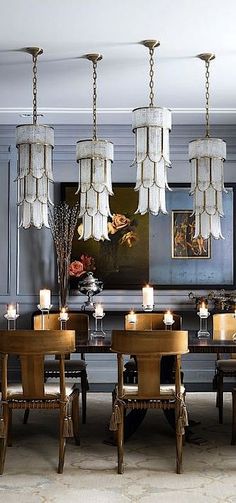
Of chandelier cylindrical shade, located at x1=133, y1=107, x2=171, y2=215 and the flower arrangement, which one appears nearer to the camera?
chandelier cylindrical shade, located at x1=133, y1=107, x2=171, y2=215

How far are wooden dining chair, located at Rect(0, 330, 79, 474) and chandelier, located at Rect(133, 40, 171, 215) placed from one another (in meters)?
1.12

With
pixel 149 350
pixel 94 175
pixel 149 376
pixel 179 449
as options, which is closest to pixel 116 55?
pixel 94 175

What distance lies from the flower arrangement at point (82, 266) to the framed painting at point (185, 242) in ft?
2.73

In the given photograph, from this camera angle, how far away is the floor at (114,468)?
378 cm

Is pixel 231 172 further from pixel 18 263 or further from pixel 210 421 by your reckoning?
pixel 210 421

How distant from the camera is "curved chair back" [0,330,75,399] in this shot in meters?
4.21

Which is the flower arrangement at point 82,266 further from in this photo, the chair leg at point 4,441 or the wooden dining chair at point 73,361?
the chair leg at point 4,441

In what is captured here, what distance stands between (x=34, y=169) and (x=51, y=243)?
8.47 feet

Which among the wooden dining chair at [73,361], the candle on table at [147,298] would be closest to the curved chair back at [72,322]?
the wooden dining chair at [73,361]

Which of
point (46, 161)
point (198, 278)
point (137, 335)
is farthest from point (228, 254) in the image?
point (137, 335)

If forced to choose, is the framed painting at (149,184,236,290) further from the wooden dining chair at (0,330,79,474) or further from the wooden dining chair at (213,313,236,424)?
the wooden dining chair at (0,330,79,474)

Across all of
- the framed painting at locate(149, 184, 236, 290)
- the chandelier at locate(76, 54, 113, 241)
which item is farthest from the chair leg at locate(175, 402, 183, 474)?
the framed painting at locate(149, 184, 236, 290)

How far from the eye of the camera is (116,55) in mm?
5332

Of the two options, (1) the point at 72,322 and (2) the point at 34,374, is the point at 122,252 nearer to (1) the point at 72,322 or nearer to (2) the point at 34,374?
(1) the point at 72,322
